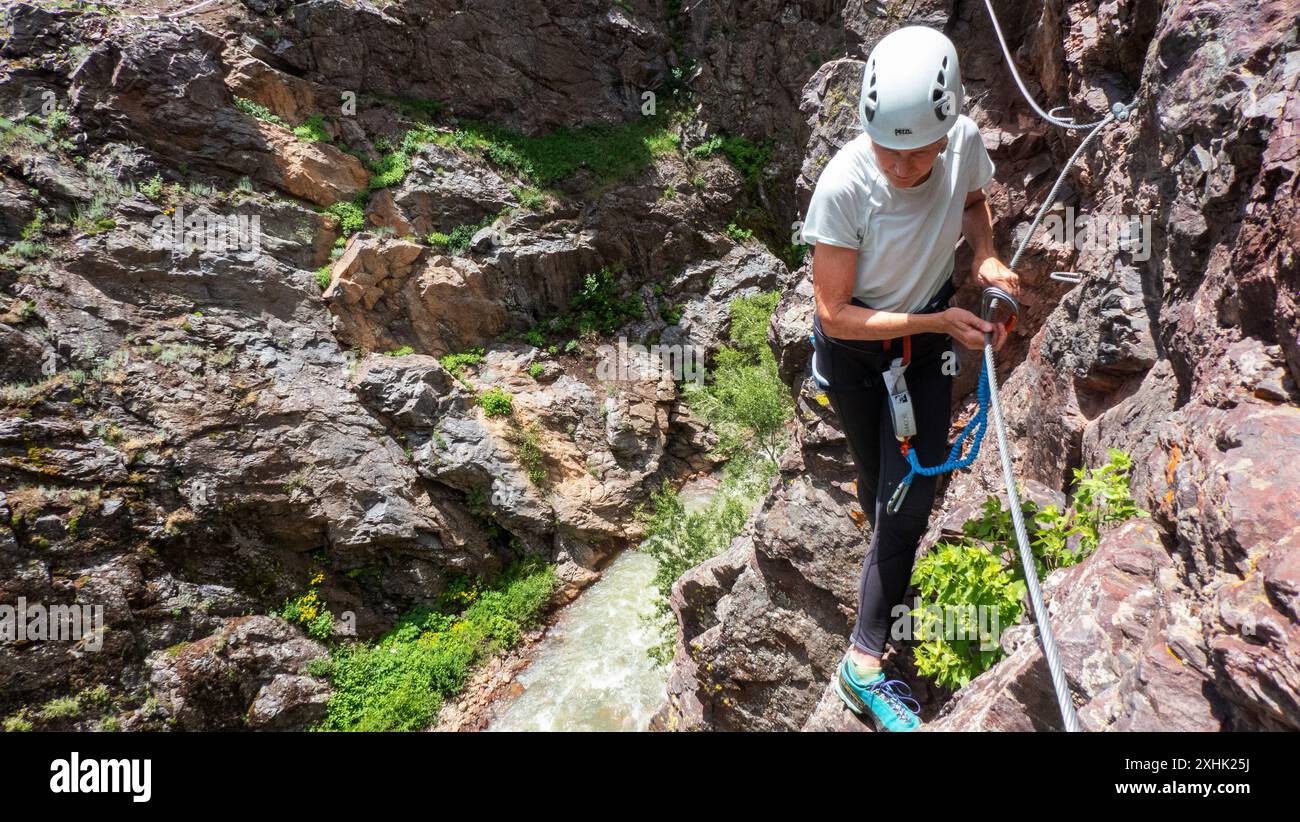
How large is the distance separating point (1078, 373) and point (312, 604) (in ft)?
44.9

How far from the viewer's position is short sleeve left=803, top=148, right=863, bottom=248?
2717mm

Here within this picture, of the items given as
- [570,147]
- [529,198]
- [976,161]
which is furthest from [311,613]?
[570,147]

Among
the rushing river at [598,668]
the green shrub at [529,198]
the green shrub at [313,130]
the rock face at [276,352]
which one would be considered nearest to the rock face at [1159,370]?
the rushing river at [598,668]

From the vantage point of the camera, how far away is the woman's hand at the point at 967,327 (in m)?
2.62

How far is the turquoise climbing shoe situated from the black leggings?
7.1 inches

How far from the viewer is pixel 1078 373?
148 inches

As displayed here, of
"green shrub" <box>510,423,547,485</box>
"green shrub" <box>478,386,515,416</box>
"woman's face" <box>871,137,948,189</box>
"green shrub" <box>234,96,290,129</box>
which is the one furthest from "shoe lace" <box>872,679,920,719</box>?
"green shrub" <box>234,96,290,129</box>

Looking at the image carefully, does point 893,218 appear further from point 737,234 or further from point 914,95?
point 737,234

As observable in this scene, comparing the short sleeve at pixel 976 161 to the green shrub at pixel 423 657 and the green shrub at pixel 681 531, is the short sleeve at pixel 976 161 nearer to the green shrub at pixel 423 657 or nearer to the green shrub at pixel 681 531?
the green shrub at pixel 681 531

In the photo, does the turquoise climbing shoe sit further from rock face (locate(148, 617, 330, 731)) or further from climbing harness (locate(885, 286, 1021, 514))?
rock face (locate(148, 617, 330, 731))
